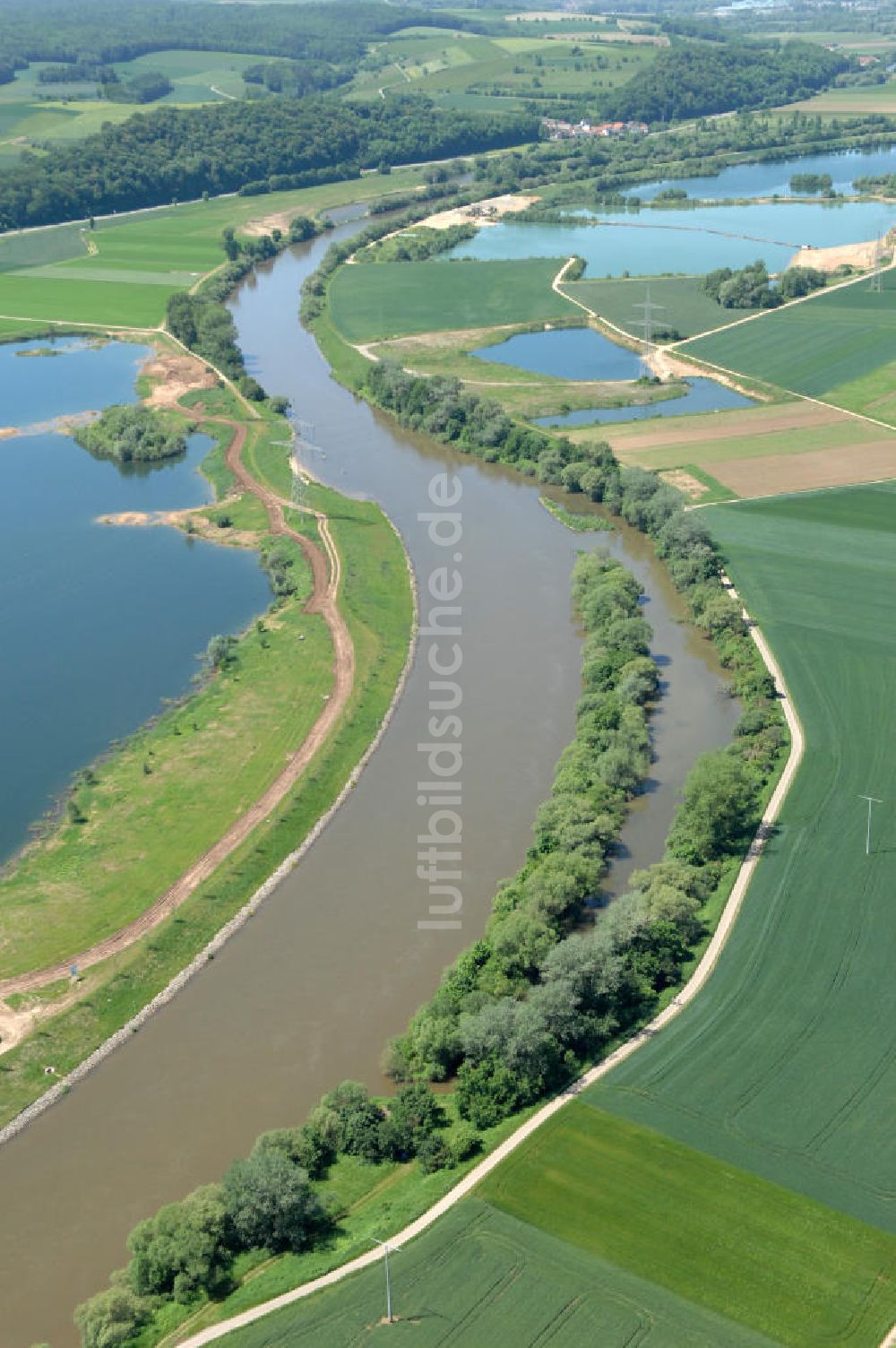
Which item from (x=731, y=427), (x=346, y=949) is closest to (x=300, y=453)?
(x=731, y=427)

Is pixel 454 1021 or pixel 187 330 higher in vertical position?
pixel 187 330

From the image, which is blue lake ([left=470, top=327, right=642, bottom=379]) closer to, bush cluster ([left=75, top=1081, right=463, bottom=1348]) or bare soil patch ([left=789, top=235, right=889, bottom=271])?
bare soil patch ([left=789, top=235, right=889, bottom=271])

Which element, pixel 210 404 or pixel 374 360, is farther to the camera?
pixel 374 360

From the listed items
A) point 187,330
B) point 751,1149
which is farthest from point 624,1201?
point 187,330

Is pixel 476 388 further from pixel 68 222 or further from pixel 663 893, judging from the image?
pixel 68 222

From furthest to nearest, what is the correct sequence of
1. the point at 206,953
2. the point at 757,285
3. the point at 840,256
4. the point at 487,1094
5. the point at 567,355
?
the point at 840,256 < the point at 757,285 < the point at 567,355 < the point at 206,953 < the point at 487,1094

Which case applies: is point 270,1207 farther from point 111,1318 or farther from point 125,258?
point 125,258
